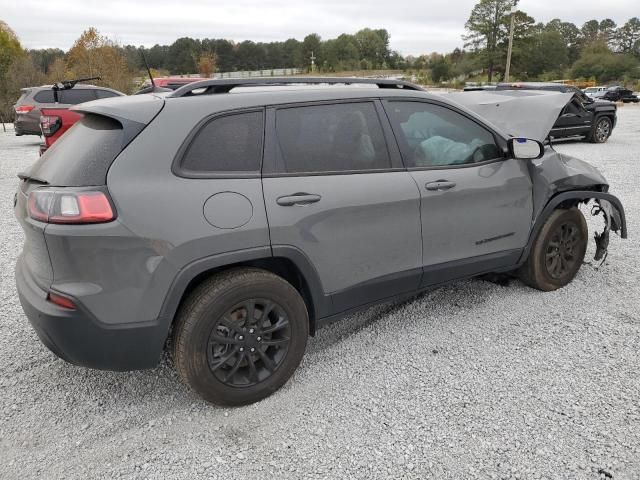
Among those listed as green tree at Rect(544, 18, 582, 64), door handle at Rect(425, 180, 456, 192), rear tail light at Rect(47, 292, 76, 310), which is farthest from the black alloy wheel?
green tree at Rect(544, 18, 582, 64)

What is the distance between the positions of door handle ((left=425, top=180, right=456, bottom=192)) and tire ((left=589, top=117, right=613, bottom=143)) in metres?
13.2

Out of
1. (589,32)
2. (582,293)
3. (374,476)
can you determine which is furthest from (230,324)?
(589,32)

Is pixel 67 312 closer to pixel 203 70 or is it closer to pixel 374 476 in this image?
pixel 374 476

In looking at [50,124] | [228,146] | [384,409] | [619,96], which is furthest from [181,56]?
[384,409]

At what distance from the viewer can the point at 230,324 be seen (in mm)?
2582

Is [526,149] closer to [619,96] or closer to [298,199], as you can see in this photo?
[298,199]

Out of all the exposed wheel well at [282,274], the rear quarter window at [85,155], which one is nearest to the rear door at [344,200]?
the exposed wheel well at [282,274]

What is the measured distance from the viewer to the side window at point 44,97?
1384 cm

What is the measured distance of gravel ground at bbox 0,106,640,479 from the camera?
91.6 inches

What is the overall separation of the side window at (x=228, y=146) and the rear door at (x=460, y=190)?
92 cm

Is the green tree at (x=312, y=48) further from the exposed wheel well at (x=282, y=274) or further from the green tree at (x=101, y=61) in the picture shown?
the exposed wheel well at (x=282, y=274)

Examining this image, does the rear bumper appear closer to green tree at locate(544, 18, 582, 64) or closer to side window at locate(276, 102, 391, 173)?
side window at locate(276, 102, 391, 173)

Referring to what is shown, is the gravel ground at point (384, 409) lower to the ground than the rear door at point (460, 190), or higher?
lower

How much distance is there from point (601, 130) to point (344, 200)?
14.4m
